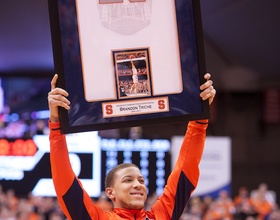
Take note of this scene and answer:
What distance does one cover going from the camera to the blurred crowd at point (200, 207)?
9.74m

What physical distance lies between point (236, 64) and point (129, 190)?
8377 mm

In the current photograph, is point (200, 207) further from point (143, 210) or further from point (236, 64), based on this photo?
point (143, 210)

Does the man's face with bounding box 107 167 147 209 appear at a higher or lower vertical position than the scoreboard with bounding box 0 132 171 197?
higher

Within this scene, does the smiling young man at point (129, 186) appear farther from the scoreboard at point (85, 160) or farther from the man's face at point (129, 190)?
the scoreboard at point (85, 160)

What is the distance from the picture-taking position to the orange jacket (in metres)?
3.11

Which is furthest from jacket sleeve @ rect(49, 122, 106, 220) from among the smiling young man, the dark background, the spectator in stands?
the spectator in stands

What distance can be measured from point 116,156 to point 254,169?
4.94 metres

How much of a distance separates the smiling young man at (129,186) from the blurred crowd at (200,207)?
6178 mm

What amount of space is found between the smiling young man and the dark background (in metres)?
3.56

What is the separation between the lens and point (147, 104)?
3029mm

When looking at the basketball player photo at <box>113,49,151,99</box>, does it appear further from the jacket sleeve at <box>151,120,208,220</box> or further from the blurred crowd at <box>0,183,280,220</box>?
the blurred crowd at <box>0,183,280,220</box>

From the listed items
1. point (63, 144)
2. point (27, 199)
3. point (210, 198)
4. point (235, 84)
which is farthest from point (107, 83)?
point (235, 84)

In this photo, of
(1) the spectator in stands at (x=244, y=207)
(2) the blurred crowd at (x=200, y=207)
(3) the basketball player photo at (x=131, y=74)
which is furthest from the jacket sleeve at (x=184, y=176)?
(1) the spectator in stands at (x=244, y=207)

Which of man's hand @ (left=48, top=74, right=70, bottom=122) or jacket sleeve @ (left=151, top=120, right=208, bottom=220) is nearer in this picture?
man's hand @ (left=48, top=74, right=70, bottom=122)
